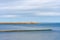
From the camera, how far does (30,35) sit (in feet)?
4.49

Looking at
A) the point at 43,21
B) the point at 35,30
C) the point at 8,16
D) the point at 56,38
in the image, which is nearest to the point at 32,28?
the point at 35,30

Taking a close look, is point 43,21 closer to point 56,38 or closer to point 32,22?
point 32,22

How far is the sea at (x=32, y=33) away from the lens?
1.35 metres

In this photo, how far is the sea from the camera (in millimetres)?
1354

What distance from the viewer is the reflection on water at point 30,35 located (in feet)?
4.43

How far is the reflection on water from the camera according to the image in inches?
53.1

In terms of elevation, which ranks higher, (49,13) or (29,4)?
(29,4)

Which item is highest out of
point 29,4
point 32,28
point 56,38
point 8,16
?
point 29,4

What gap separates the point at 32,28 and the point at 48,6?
0.48 m

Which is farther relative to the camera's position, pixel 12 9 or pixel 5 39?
pixel 12 9

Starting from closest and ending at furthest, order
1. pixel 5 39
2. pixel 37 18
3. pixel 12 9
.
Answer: pixel 5 39 < pixel 37 18 < pixel 12 9

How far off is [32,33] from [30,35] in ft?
0.10

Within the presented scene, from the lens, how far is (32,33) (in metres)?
1.38

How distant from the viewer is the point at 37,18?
1.58 meters
